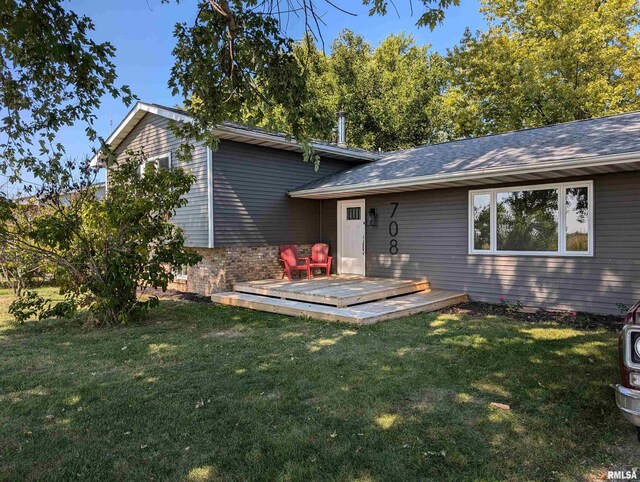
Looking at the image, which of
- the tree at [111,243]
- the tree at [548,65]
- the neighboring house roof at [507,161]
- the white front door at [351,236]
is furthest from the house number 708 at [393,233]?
the tree at [548,65]

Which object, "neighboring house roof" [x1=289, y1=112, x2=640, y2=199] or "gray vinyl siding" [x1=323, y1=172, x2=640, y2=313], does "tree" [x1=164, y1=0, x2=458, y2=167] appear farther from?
"gray vinyl siding" [x1=323, y1=172, x2=640, y2=313]

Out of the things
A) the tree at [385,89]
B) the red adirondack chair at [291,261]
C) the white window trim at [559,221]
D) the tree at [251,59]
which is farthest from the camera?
the tree at [385,89]

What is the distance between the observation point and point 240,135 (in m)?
9.16

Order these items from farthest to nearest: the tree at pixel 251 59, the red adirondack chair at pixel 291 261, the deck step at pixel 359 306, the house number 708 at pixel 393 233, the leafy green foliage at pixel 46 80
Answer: the red adirondack chair at pixel 291 261 → the house number 708 at pixel 393 233 → the deck step at pixel 359 306 → the tree at pixel 251 59 → the leafy green foliage at pixel 46 80

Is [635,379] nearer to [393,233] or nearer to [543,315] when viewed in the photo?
[543,315]

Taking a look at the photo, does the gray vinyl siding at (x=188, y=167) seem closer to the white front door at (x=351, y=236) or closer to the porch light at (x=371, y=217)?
the white front door at (x=351, y=236)

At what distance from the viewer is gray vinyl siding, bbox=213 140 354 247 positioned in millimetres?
9375

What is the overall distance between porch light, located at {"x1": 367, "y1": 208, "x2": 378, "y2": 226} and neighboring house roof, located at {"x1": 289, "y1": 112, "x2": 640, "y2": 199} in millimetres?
729

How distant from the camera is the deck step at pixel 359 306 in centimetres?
664

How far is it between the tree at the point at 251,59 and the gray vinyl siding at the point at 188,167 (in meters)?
4.13

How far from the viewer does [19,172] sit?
5090mm

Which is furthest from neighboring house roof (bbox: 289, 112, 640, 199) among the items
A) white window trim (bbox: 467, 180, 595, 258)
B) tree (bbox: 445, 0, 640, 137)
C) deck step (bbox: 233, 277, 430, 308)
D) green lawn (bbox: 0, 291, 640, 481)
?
tree (bbox: 445, 0, 640, 137)

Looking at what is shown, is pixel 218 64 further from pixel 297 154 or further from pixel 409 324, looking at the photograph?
pixel 297 154

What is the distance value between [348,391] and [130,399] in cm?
191
